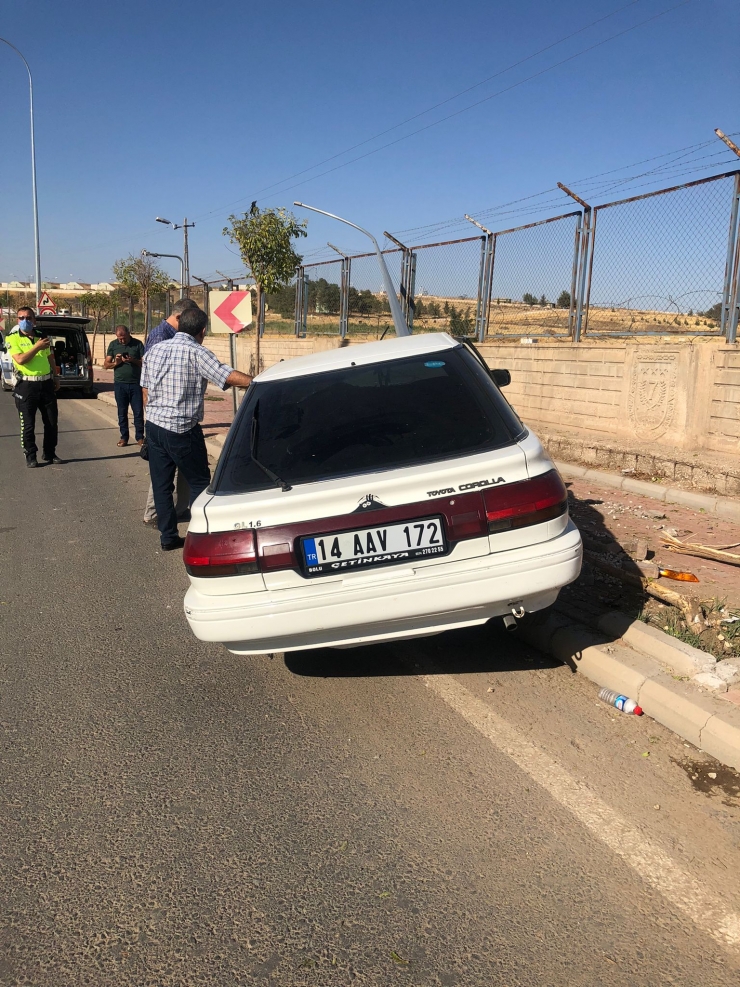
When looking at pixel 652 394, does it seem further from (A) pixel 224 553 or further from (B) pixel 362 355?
(A) pixel 224 553

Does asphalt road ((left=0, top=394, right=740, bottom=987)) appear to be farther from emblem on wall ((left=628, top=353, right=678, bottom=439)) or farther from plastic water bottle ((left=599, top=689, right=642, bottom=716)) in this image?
emblem on wall ((left=628, top=353, right=678, bottom=439))

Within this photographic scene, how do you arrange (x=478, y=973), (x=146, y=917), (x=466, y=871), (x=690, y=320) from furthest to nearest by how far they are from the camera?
(x=690, y=320) → (x=466, y=871) → (x=146, y=917) → (x=478, y=973)

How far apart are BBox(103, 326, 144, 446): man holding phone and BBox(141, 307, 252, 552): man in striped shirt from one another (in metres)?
5.24

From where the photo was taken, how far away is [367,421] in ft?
12.1

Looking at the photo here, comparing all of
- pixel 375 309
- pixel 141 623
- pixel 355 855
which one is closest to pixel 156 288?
pixel 375 309

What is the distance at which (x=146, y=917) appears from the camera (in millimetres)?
2309

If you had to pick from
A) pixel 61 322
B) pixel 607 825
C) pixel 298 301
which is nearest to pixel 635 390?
pixel 607 825

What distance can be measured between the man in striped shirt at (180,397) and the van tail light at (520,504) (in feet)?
8.75

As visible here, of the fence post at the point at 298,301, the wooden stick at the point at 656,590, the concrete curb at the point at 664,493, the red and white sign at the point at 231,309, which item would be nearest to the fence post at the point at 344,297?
the fence post at the point at 298,301

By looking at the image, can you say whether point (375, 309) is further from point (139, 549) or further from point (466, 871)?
point (466, 871)

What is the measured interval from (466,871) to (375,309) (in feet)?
46.6

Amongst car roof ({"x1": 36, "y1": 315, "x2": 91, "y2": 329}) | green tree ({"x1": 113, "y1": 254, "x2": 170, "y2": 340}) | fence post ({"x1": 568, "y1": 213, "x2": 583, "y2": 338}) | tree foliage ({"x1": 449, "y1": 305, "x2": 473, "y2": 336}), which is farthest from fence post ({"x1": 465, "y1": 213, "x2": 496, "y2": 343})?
green tree ({"x1": 113, "y1": 254, "x2": 170, "y2": 340})

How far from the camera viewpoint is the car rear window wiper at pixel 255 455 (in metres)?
3.36

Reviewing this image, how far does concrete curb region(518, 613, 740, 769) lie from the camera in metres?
3.08
